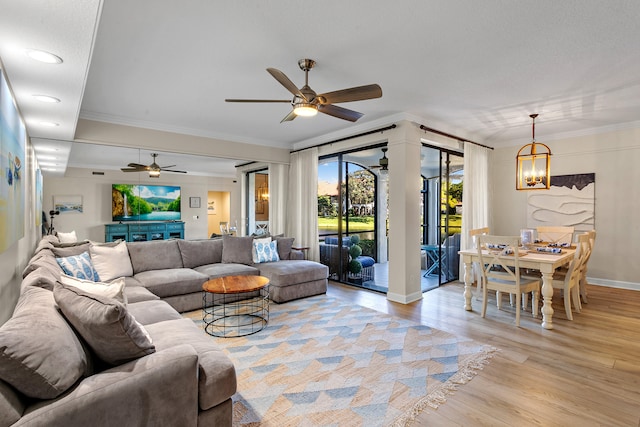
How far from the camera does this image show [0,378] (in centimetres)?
119

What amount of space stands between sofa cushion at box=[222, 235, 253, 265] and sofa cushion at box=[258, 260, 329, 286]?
0.36 metres

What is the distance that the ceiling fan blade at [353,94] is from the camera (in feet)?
8.29

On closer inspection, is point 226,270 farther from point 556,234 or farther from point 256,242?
point 556,234

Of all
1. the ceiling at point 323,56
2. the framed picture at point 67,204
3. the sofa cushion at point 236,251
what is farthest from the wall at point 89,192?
the ceiling at point 323,56

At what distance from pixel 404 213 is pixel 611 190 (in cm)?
368

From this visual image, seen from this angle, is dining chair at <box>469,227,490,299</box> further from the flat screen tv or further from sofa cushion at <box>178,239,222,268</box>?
the flat screen tv

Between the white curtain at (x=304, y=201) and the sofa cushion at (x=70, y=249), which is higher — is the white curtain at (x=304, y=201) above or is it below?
above

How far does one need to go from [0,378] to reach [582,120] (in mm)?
6611

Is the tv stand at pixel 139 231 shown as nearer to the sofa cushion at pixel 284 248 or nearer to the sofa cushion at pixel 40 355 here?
the sofa cushion at pixel 284 248

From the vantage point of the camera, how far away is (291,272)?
4.51 metres

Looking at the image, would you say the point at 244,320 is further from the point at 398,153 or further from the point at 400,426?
the point at 398,153

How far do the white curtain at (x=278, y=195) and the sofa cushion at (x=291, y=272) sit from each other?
1650 millimetres

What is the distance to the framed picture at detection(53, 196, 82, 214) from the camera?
24.4 ft

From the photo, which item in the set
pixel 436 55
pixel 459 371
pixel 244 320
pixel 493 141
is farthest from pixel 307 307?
pixel 493 141
